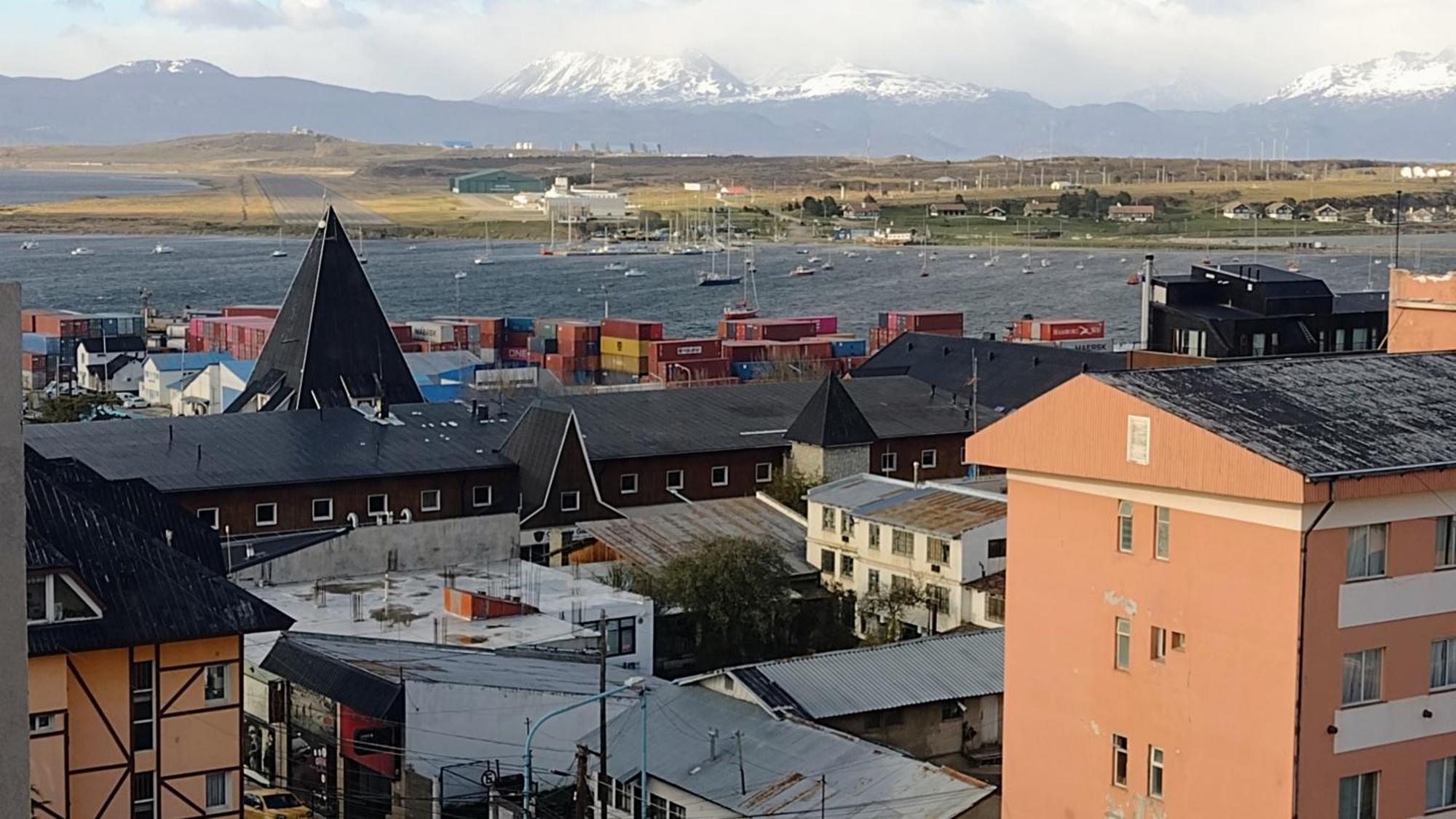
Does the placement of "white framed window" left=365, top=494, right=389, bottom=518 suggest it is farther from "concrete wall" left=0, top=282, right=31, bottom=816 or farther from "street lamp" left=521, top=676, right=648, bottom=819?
"concrete wall" left=0, top=282, right=31, bottom=816

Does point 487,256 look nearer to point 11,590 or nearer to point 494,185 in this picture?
point 494,185

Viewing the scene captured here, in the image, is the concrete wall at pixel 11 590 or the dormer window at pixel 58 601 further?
the dormer window at pixel 58 601

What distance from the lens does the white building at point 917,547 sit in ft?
49.4

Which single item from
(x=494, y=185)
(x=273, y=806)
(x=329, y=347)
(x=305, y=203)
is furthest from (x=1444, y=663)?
(x=494, y=185)

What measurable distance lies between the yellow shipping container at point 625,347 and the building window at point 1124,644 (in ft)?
99.3

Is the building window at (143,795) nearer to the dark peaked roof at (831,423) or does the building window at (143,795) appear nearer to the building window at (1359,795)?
the building window at (1359,795)

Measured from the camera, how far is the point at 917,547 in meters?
15.4

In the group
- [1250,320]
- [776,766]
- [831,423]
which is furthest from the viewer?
[1250,320]

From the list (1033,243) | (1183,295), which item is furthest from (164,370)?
(1033,243)

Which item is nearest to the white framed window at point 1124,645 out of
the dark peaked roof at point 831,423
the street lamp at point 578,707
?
the street lamp at point 578,707

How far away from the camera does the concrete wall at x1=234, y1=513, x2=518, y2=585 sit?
14844 millimetres

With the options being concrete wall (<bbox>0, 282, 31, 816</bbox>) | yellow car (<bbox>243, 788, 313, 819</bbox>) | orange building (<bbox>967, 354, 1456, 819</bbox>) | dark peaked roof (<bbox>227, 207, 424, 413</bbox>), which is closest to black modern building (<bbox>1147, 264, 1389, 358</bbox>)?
dark peaked roof (<bbox>227, 207, 424, 413</bbox>)

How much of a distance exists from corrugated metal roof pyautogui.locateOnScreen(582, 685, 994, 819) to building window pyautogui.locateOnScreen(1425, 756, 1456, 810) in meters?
2.14

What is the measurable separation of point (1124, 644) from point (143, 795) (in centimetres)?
400
